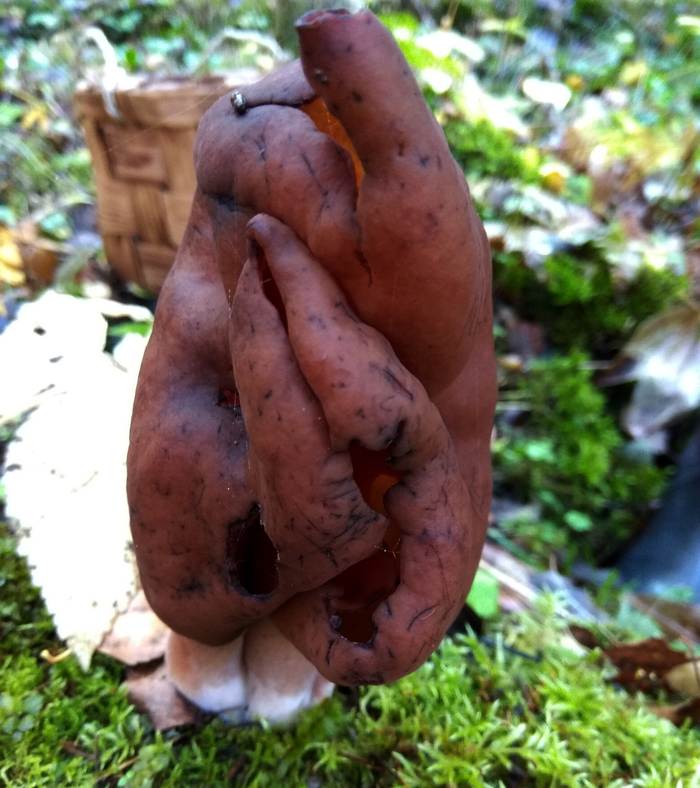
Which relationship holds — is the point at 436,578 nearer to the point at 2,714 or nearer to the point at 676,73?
the point at 2,714

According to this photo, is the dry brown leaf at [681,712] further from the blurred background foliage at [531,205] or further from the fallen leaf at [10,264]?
the fallen leaf at [10,264]

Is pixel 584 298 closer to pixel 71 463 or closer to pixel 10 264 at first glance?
pixel 71 463

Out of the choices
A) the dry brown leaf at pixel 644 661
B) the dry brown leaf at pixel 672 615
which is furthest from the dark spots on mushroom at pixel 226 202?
the dry brown leaf at pixel 672 615

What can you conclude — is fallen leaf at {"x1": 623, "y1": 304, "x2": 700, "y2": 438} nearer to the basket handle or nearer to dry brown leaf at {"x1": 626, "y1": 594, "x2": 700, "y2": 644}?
dry brown leaf at {"x1": 626, "y1": 594, "x2": 700, "y2": 644}

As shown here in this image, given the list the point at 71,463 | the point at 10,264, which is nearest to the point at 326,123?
the point at 71,463

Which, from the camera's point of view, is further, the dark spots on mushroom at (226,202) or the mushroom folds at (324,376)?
the dark spots on mushroom at (226,202)

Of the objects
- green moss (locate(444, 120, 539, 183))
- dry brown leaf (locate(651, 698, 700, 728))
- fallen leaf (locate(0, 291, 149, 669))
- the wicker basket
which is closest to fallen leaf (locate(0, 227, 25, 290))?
the wicker basket

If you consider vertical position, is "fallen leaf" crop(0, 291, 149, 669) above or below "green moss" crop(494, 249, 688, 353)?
above
